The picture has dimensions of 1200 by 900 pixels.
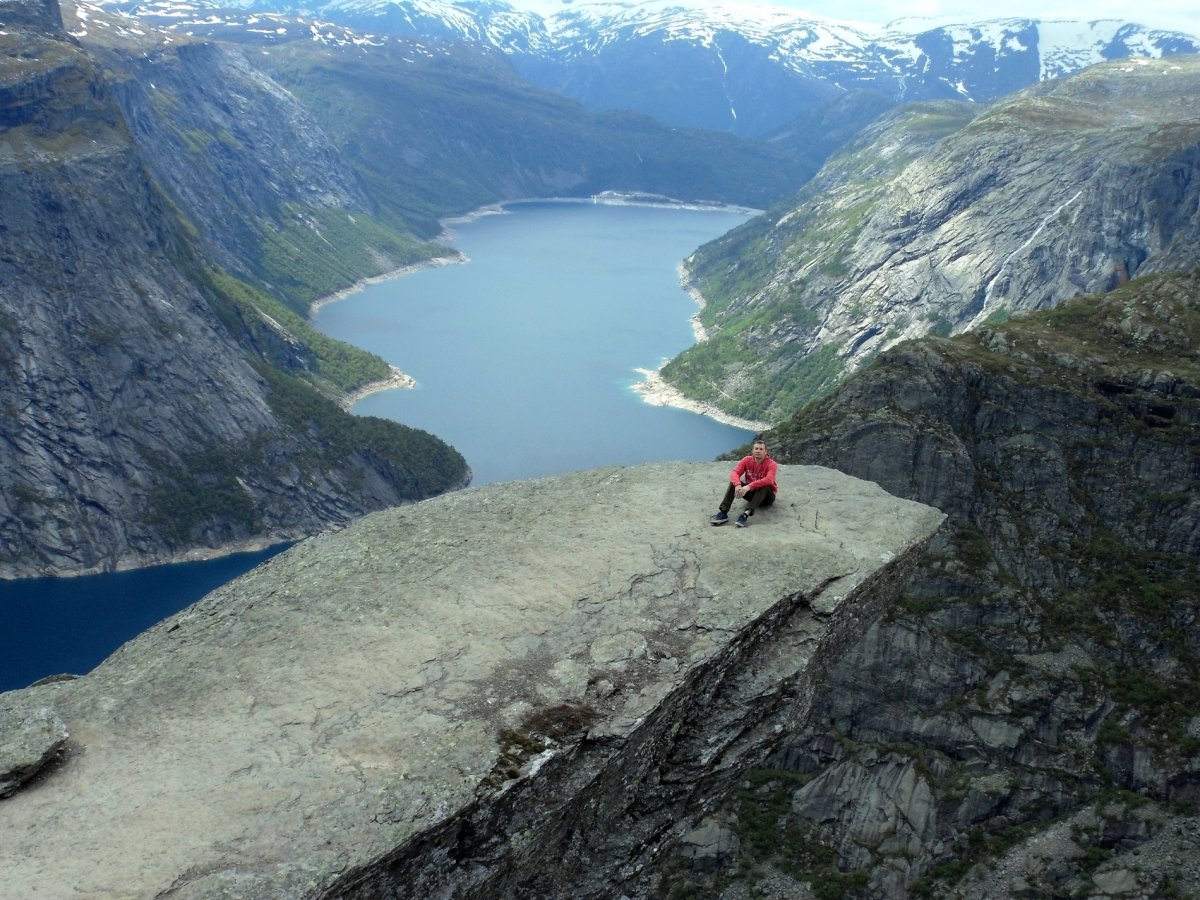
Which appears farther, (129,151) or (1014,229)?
(1014,229)

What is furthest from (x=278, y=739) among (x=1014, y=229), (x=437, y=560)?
(x=1014, y=229)

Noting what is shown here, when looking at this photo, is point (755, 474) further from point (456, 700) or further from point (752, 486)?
point (456, 700)

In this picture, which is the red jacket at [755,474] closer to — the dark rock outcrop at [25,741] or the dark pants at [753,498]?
the dark pants at [753,498]

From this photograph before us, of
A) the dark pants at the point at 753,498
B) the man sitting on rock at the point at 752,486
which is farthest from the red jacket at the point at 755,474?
the dark pants at the point at 753,498

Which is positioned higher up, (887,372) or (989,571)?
(887,372)

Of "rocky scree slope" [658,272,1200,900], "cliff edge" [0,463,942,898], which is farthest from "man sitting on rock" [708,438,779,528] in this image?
"rocky scree slope" [658,272,1200,900]

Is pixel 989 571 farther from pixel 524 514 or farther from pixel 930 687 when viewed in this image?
pixel 524 514

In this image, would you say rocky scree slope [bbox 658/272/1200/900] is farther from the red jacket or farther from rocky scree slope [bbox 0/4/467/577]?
rocky scree slope [bbox 0/4/467/577]
